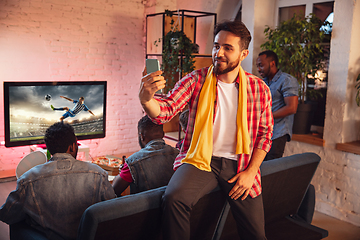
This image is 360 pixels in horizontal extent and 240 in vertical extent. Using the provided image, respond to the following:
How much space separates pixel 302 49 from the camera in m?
3.31

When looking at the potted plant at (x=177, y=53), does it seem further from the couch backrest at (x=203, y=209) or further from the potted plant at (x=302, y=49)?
the couch backrest at (x=203, y=209)

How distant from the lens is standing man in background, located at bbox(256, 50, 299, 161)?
117 inches

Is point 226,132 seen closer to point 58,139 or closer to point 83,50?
point 58,139

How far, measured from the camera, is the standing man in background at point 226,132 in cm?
156

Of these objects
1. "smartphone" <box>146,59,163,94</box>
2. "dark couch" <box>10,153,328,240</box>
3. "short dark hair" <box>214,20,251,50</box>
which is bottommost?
"dark couch" <box>10,153,328,240</box>

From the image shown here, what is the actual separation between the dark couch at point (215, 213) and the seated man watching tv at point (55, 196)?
0.15 metres

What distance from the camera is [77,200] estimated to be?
163 centimetres

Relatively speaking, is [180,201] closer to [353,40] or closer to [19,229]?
[19,229]

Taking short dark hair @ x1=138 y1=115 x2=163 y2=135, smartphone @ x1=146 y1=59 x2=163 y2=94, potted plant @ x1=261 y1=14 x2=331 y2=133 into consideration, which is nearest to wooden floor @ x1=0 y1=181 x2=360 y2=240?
potted plant @ x1=261 y1=14 x2=331 y2=133

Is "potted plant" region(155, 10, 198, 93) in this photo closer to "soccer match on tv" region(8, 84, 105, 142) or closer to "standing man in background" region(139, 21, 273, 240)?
"soccer match on tv" region(8, 84, 105, 142)

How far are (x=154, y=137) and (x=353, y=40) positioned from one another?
2064mm

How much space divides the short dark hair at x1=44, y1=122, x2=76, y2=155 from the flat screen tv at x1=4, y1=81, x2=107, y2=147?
156 cm

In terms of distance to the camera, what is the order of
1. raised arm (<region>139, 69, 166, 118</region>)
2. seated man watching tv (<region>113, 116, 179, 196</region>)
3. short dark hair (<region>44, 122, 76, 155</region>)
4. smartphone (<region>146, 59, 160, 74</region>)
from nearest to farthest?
raised arm (<region>139, 69, 166, 118</region>) → smartphone (<region>146, 59, 160, 74</region>) → short dark hair (<region>44, 122, 76, 155</region>) → seated man watching tv (<region>113, 116, 179, 196</region>)

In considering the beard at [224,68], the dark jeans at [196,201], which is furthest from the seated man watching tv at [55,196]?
the beard at [224,68]
